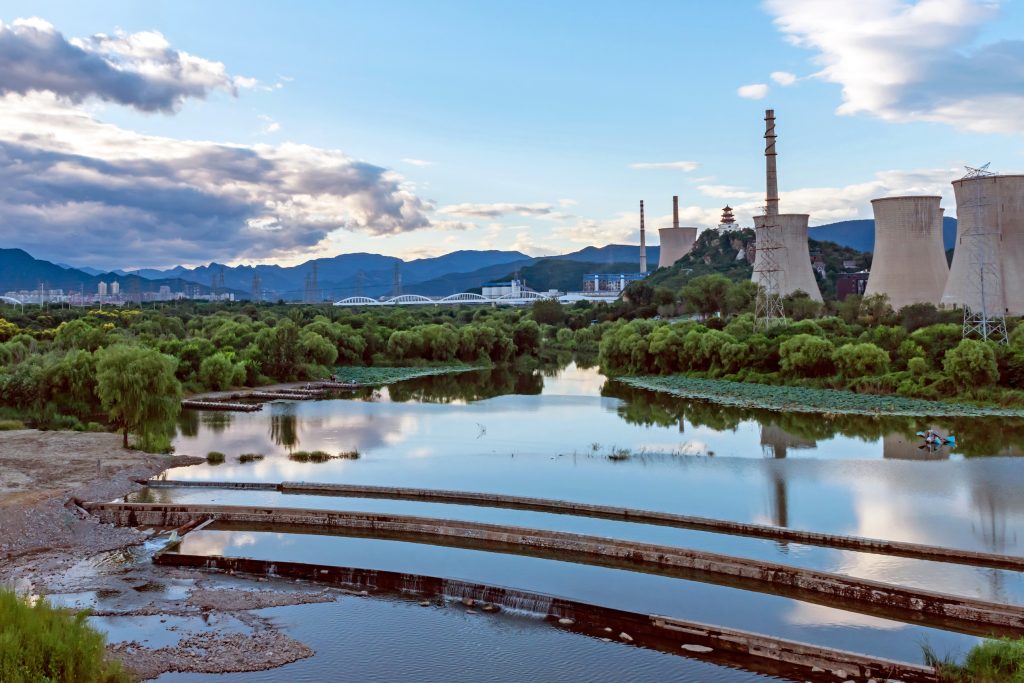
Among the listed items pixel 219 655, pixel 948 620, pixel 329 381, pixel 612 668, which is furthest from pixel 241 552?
pixel 329 381

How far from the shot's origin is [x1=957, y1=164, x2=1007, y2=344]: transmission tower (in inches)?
1085

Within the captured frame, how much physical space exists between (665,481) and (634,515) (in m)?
2.52

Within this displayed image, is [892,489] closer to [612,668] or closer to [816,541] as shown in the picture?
[816,541]

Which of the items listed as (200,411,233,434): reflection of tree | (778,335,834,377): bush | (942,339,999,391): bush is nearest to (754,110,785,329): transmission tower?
(778,335,834,377): bush

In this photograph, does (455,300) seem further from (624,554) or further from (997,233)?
(624,554)

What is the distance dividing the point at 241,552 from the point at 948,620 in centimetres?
772

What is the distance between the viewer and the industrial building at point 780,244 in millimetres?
38344

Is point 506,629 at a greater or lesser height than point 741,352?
lesser

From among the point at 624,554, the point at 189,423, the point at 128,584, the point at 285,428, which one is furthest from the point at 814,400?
the point at 128,584

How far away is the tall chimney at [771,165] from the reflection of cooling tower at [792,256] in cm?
127

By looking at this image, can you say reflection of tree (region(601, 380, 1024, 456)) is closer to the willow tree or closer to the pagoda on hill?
the willow tree

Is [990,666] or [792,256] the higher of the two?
[792,256]

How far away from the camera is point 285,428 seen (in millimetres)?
20109

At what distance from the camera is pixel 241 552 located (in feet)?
33.5
